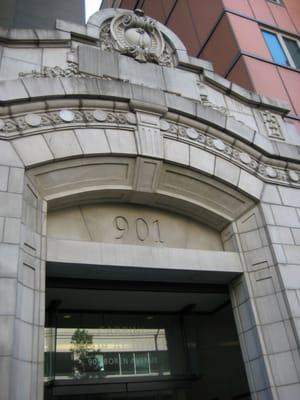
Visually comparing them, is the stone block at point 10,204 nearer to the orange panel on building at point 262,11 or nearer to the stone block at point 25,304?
the stone block at point 25,304

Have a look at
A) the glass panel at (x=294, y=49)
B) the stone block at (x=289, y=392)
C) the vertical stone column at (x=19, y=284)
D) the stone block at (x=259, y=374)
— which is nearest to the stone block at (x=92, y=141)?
the vertical stone column at (x=19, y=284)

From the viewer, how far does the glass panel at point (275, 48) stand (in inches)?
526

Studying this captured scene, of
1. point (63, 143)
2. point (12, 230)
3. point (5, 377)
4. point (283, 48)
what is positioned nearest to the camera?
point (5, 377)

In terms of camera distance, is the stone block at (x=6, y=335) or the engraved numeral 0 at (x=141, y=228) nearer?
the stone block at (x=6, y=335)

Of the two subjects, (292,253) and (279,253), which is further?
(292,253)

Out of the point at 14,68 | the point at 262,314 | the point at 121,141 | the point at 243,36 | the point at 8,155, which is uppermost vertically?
the point at 243,36

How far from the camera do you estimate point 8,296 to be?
5398 mm

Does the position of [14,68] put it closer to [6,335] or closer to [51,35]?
[51,35]

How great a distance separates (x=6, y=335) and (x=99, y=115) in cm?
402

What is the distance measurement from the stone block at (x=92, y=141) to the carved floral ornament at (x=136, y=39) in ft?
7.46

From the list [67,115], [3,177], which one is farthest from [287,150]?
[3,177]

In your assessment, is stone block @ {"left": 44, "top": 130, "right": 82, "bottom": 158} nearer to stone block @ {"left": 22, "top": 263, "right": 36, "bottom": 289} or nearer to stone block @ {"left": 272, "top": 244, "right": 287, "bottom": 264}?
stone block @ {"left": 22, "top": 263, "right": 36, "bottom": 289}

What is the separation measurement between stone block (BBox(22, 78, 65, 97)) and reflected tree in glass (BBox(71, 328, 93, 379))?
4.77 meters

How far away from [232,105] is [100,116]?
3.42 metres
